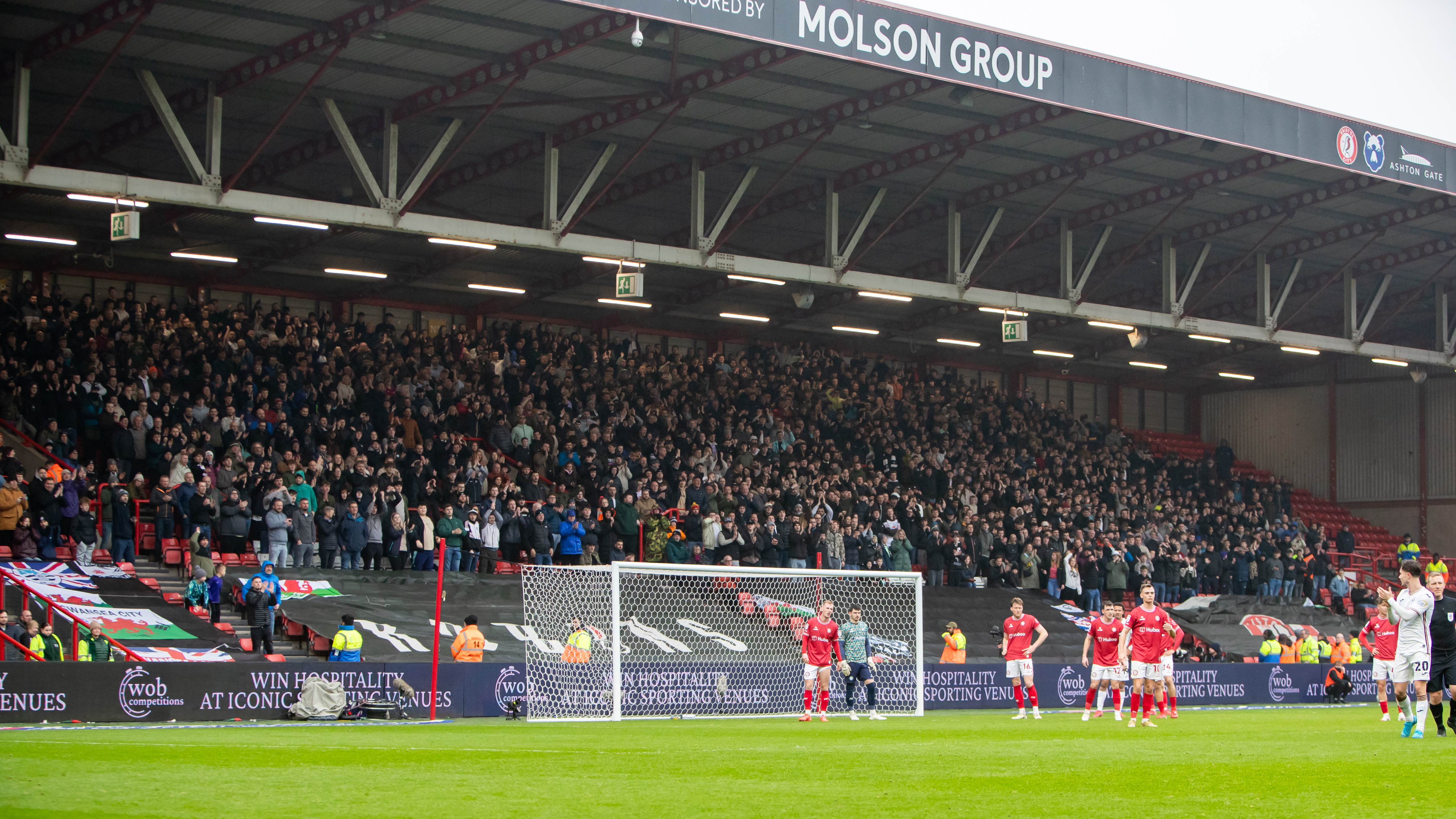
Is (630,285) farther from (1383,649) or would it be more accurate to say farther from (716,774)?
(716,774)

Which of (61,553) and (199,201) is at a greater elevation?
(199,201)

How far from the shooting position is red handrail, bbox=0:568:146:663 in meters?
22.6

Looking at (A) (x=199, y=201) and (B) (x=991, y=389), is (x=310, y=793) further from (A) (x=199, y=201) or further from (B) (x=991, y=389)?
(B) (x=991, y=389)

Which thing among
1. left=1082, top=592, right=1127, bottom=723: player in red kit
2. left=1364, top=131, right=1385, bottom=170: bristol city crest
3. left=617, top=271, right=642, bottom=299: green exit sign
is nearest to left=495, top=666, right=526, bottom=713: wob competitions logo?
left=617, top=271, right=642, bottom=299: green exit sign

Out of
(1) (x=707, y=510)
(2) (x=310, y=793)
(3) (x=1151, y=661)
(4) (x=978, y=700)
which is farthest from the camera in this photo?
(1) (x=707, y=510)

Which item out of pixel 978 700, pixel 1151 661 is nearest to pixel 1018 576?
pixel 978 700

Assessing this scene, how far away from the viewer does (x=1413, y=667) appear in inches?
618

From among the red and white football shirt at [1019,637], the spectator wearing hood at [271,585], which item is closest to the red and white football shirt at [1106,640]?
the red and white football shirt at [1019,637]

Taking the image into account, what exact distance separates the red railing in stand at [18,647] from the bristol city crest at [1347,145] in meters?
27.0

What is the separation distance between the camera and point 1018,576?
3791cm

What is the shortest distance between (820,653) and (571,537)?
31.3ft

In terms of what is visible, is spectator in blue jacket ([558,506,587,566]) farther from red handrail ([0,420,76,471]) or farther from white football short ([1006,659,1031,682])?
white football short ([1006,659,1031,682])

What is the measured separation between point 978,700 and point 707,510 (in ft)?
26.2

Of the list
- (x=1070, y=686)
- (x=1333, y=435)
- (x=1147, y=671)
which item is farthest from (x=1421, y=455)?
(x=1147, y=671)
